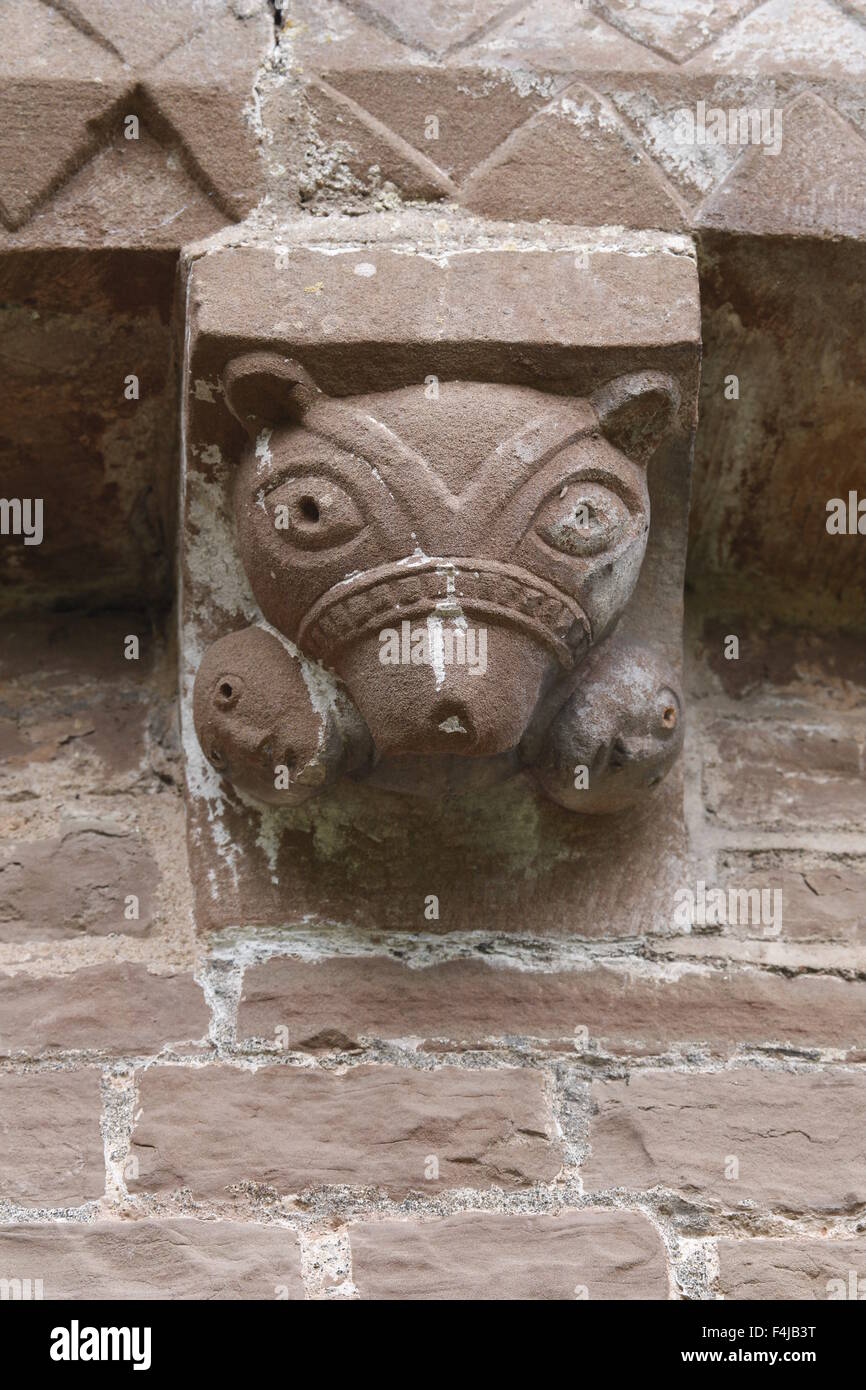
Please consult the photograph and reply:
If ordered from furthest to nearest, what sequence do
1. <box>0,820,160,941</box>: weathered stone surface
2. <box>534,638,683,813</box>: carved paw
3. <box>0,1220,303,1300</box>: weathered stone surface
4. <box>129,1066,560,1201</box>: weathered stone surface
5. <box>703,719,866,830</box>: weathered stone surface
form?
<box>703,719,866,830</box>: weathered stone surface < <box>0,820,160,941</box>: weathered stone surface < <box>534,638,683,813</box>: carved paw < <box>129,1066,560,1201</box>: weathered stone surface < <box>0,1220,303,1300</box>: weathered stone surface

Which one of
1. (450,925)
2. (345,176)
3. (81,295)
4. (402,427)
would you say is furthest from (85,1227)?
(345,176)

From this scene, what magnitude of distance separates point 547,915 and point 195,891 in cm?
46

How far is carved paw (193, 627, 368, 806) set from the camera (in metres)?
2.01

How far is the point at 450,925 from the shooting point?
215 centimetres

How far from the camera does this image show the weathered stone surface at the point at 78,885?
2.16 meters

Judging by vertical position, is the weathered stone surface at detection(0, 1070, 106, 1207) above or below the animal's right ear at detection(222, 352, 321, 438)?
below

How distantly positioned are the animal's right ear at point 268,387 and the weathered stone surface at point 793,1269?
1099mm

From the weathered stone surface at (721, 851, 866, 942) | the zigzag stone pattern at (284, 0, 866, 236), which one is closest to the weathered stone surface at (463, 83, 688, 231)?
the zigzag stone pattern at (284, 0, 866, 236)

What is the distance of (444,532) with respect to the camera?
1.86m

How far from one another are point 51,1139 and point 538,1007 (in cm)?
61

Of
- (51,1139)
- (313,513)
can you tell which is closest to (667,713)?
(313,513)

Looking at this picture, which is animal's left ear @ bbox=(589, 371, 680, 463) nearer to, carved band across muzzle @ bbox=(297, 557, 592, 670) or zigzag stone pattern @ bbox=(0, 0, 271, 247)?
carved band across muzzle @ bbox=(297, 557, 592, 670)

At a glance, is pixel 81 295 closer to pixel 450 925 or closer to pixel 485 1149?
pixel 450 925

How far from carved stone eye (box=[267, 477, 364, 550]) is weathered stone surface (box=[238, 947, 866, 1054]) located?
550 millimetres
